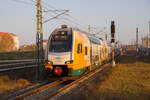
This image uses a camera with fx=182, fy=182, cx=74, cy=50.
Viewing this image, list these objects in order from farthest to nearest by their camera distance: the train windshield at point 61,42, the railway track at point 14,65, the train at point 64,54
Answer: the railway track at point 14,65 < the train windshield at point 61,42 < the train at point 64,54

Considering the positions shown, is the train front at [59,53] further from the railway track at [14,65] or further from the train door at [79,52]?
the railway track at [14,65]

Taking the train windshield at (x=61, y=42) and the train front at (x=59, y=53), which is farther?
the train windshield at (x=61, y=42)

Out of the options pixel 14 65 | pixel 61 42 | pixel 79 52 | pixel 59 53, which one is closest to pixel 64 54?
pixel 59 53

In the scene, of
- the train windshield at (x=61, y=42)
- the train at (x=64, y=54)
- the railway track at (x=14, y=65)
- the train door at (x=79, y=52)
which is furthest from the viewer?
the railway track at (x=14, y=65)

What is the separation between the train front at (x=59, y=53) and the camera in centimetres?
1127

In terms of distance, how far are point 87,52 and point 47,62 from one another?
3679mm

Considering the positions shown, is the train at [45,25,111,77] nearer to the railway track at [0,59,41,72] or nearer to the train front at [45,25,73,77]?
the train front at [45,25,73,77]

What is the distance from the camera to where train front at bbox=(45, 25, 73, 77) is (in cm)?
1127

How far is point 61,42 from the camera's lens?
11938mm

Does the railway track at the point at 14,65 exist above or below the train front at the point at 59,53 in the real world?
below

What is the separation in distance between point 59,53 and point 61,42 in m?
0.84

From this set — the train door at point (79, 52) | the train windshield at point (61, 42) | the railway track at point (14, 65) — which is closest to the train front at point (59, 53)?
the train windshield at point (61, 42)

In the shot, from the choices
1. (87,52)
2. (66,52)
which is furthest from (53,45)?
(87,52)

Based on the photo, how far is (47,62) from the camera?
11.7 m
